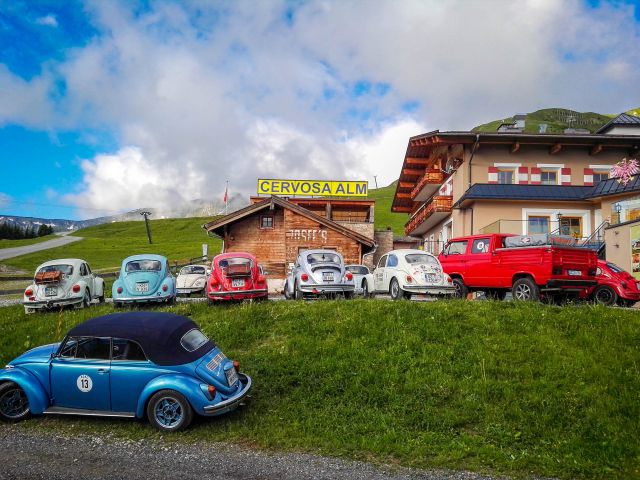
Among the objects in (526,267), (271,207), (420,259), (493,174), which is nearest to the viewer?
(526,267)

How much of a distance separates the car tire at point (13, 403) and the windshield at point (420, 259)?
11.6 metres

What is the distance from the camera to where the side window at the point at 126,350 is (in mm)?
7727

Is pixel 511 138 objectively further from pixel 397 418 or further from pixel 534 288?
pixel 397 418

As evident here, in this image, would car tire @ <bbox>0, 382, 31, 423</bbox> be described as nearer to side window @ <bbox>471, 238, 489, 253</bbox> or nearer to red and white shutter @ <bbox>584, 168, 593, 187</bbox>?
side window @ <bbox>471, 238, 489, 253</bbox>

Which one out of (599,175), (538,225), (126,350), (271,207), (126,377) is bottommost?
(126,377)

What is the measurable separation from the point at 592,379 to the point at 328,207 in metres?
34.7

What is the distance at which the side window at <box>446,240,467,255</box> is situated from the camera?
16.9 meters

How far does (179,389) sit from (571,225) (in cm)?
2758

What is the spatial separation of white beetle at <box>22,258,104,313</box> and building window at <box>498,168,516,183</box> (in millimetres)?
23920

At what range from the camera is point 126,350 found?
777 cm

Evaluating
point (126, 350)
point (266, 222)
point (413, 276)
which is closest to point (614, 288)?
point (413, 276)

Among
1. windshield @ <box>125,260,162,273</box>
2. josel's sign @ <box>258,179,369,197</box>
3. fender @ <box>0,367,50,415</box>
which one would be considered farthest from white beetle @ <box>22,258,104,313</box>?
josel's sign @ <box>258,179,369,197</box>

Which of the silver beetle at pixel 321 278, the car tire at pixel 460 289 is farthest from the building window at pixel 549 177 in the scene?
the silver beetle at pixel 321 278

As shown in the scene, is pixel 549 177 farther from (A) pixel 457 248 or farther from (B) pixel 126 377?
(B) pixel 126 377
